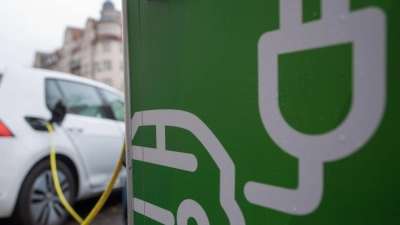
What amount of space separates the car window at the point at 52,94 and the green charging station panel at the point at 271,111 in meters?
2.17

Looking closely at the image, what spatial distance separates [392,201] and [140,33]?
121cm

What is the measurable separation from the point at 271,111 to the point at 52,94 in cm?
296

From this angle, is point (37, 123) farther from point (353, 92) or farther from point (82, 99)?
point (353, 92)

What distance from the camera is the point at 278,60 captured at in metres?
0.93

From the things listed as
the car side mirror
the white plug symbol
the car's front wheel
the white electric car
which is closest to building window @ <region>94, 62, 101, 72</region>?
the white electric car

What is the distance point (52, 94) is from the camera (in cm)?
334

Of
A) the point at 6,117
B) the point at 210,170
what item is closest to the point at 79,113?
the point at 6,117

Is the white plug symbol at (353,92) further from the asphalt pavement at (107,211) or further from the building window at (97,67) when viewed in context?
the building window at (97,67)

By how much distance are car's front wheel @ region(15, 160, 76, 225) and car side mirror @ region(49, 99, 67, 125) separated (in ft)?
1.34

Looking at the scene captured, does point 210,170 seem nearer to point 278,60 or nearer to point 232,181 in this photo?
point 232,181

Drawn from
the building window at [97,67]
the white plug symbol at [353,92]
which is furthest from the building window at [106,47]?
the white plug symbol at [353,92]

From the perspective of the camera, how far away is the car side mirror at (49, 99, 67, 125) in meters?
3.18

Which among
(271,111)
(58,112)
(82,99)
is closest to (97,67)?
(82,99)

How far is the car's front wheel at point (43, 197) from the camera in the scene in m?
2.79
